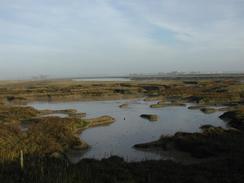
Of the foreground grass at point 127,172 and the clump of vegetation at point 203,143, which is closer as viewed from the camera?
the foreground grass at point 127,172

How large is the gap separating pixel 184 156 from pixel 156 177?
18.7ft

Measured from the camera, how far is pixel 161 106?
3862 centimetres

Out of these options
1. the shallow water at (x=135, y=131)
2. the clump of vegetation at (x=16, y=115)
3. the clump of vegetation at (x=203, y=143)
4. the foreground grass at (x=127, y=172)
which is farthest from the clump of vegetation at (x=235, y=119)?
the clump of vegetation at (x=16, y=115)

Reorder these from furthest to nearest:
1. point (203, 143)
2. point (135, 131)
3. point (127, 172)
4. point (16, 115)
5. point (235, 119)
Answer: point (16, 115) < point (235, 119) < point (135, 131) < point (203, 143) < point (127, 172)

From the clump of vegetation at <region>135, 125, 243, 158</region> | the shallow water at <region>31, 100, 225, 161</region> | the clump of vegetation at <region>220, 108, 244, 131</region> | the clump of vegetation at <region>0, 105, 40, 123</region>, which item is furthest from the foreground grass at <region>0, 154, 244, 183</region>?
the clump of vegetation at <region>0, 105, 40, 123</region>

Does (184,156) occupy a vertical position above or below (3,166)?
below

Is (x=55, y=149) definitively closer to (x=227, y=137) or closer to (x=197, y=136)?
(x=197, y=136)

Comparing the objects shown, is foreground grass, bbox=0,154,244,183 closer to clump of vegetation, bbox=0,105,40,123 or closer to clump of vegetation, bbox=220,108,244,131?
clump of vegetation, bbox=220,108,244,131

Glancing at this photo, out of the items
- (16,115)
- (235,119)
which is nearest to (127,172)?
(235,119)

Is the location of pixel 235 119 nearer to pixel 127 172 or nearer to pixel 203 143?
pixel 203 143

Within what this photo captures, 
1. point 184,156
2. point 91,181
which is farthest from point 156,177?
point 184,156

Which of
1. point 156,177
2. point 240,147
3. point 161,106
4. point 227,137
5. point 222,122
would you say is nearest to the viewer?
point 156,177

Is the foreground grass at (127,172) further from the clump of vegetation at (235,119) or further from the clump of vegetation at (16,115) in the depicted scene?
the clump of vegetation at (16,115)

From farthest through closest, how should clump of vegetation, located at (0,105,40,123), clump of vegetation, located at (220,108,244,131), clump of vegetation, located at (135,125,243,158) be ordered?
clump of vegetation, located at (0,105,40,123), clump of vegetation, located at (220,108,244,131), clump of vegetation, located at (135,125,243,158)
